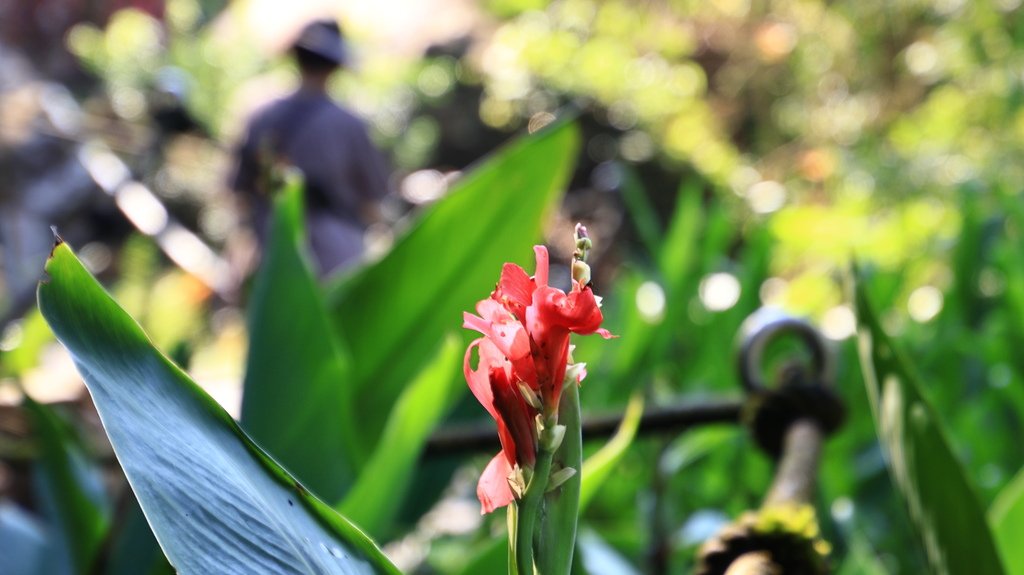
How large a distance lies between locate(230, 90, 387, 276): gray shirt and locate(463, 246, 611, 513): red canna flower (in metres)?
2.86

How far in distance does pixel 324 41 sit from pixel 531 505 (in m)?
3.27

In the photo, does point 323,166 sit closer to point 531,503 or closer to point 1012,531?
point 1012,531

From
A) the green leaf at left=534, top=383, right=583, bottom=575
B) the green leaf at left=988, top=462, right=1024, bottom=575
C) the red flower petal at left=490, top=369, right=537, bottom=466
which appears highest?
the red flower petal at left=490, top=369, right=537, bottom=466

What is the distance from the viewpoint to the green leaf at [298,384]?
0.66 metres

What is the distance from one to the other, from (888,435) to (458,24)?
286 inches

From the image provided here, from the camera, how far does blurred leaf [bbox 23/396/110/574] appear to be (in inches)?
28.5

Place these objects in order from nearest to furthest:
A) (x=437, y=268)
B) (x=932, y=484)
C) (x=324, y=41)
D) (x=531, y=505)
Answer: (x=531, y=505) < (x=932, y=484) < (x=437, y=268) < (x=324, y=41)

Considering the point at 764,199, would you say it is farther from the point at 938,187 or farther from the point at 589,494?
the point at 589,494

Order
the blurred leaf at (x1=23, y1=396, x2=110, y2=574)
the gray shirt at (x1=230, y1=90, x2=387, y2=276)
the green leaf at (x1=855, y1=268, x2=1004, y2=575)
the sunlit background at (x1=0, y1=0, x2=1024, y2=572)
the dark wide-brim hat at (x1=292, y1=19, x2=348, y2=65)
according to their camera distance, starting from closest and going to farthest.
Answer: the green leaf at (x1=855, y1=268, x2=1004, y2=575) < the blurred leaf at (x1=23, y1=396, x2=110, y2=574) < the sunlit background at (x1=0, y1=0, x2=1024, y2=572) < the gray shirt at (x1=230, y1=90, x2=387, y2=276) < the dark wide-brim hat at (x1=292, y1=19, x2=348, y2=65)

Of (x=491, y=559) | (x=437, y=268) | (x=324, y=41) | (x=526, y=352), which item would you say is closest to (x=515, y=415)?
(x=526, y=352)

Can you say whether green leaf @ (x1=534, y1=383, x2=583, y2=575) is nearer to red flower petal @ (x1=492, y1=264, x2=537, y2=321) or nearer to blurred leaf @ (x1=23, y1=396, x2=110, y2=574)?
red flower petal @ (x1=492, y1=264, x2=537, y2=321)

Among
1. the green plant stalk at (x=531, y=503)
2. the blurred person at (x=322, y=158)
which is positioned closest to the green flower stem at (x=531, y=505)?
the green plant stalk at (x=531, y=503)

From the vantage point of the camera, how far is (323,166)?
321cm

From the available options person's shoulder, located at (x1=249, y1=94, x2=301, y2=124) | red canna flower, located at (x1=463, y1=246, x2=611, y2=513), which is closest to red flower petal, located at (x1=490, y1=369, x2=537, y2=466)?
red canna flower, located at (x1=463, y1=246, x2=611, y2=513)
